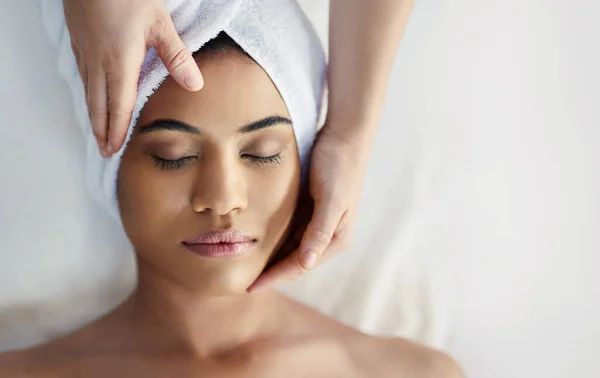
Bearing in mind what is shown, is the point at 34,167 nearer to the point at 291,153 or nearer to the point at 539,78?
the point at 291,153

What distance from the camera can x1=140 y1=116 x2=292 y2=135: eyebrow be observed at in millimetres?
1023

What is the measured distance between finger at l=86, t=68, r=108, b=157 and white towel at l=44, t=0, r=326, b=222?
0.24 ft

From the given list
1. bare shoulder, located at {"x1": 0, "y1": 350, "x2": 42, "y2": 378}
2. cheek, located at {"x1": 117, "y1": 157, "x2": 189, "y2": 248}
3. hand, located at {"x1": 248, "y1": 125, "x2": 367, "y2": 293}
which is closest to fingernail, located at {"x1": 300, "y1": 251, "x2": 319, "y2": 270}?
hand, located at {"x1": 248, "y1": 125, "x2": 367, "y2": 293}

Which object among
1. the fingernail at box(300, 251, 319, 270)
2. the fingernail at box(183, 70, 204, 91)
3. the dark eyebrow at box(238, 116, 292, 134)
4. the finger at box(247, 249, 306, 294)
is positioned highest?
the fingernail at box(183, 70, 204, 91)

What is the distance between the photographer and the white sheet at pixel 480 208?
5.17 feet

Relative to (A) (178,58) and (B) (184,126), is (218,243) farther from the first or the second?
(A) (178,58)

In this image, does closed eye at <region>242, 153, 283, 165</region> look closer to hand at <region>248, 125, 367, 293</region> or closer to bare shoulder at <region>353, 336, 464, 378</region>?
hand at <region>248, 125, 367, 293</region>

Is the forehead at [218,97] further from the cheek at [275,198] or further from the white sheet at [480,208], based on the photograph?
the white sheet at [480,208]

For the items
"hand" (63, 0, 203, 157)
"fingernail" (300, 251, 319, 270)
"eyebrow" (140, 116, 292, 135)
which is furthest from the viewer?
"fingernail" (300, 251, 319, 270)

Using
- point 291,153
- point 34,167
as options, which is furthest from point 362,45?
point 34,167

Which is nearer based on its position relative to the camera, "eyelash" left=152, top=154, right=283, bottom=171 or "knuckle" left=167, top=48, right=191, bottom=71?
"knuckle" left=167, top=48, right=191, bottom=71

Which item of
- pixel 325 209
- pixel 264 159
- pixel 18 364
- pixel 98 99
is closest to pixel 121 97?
pixel 98 99

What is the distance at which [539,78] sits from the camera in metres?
1.59

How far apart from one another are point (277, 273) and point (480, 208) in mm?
641
